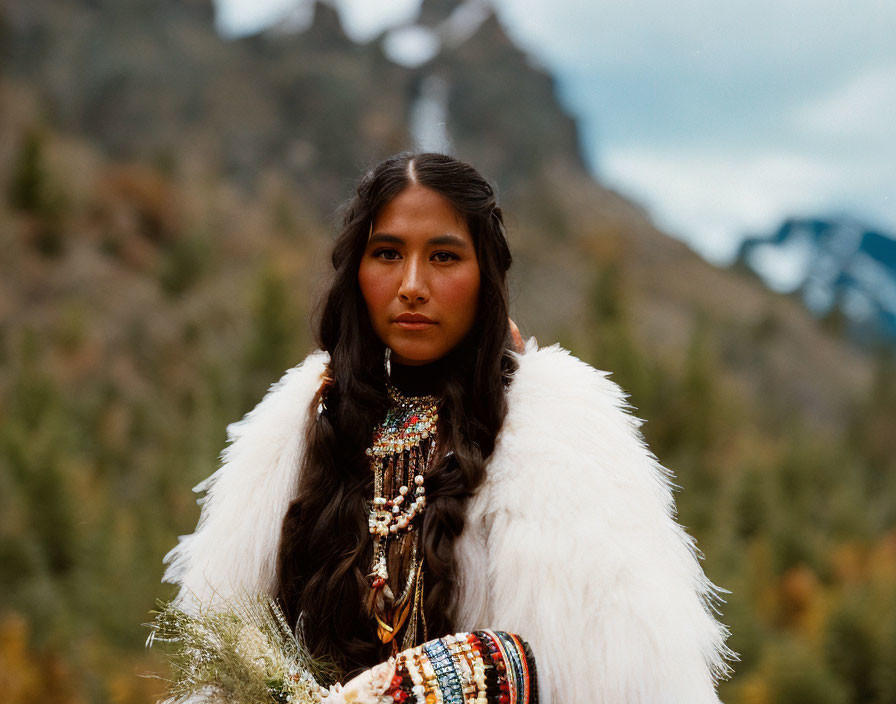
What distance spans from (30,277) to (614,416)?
3836cm

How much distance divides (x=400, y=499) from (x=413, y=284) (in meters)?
0.48

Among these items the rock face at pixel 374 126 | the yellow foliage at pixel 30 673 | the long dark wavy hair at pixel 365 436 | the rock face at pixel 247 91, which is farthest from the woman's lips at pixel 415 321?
the rock face at pixel 247 91

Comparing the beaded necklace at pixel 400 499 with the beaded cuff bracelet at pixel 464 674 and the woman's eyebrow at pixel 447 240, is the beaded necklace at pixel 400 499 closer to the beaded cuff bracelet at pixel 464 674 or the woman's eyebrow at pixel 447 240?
the beaded cuff bracelet at pixel 464 674

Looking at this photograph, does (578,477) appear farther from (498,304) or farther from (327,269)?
(327,269)

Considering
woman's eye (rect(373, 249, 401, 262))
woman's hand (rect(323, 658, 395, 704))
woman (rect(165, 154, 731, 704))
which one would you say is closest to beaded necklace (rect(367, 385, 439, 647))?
woman (rect(165, 154, 731, 704))

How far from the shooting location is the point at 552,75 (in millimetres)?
99500

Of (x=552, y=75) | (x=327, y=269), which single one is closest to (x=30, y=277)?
(x=327, y=269)

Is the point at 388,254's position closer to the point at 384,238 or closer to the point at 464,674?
the point at 384,238

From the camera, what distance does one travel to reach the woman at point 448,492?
1.62 m

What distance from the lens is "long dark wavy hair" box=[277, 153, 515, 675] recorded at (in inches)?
71.1

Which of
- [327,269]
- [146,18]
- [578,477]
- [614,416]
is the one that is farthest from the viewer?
[146,18]

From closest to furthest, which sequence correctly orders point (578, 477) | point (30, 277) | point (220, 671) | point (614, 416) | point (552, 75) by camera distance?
point (220, 671), point (578, 477), point (614, 416), point (30, 277), point (552, 75)

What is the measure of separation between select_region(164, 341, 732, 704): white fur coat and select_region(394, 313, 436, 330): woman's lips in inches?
9.5

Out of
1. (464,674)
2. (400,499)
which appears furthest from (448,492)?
(464,674)
